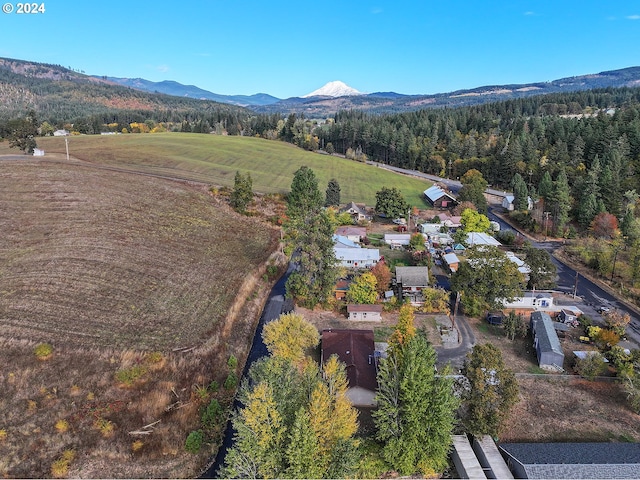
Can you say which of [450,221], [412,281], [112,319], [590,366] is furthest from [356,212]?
[112,319]

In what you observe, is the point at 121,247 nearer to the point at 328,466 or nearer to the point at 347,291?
the point at 347,291

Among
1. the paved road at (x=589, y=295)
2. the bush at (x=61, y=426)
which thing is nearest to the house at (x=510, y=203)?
the paved road at (x=589, y=295)

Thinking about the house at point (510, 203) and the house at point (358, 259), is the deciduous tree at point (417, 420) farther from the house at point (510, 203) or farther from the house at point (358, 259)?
the house at point (510, 203)

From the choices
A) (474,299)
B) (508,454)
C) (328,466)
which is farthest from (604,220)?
(328,466)

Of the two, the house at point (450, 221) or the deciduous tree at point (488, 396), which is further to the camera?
the house at point (450, 221)

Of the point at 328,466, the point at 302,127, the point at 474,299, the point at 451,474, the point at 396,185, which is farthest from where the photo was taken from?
the point at 302,127

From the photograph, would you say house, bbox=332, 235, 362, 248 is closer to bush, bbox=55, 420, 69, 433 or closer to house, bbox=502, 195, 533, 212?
bush, bbox=55, 420, 69, 433

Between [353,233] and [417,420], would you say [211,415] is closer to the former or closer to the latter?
[417,420]
